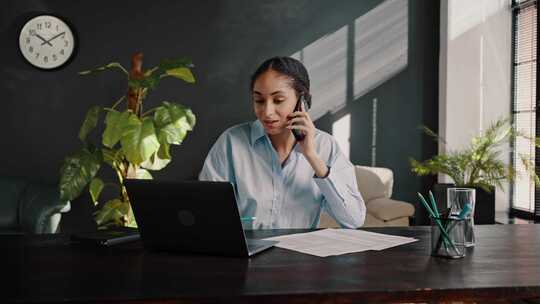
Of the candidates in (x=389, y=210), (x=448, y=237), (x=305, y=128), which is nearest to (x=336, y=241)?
(x=448, y=237)

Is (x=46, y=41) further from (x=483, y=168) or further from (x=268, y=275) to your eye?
(x=268, y=275)

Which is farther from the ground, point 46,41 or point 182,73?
point 46,41

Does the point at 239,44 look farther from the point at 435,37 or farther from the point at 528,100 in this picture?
the point at 528,100

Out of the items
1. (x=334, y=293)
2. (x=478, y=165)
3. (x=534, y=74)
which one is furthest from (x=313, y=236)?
(x=534, y=74)

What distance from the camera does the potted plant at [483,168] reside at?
15.3ft

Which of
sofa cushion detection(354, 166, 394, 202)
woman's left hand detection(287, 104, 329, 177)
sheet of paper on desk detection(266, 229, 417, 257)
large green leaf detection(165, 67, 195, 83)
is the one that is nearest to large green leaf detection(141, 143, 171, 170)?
large green leaf detection(165, 67, 195, 83)

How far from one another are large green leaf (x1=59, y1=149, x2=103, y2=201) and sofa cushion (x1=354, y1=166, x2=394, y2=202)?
2160 millimetres

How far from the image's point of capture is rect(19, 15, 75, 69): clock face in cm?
526

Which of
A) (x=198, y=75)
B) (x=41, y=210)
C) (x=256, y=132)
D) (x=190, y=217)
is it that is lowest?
(x=41, y=210)

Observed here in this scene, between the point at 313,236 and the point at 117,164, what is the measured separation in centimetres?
265

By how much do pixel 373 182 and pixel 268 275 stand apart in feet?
13.1

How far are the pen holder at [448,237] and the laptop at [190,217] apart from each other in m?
0.44

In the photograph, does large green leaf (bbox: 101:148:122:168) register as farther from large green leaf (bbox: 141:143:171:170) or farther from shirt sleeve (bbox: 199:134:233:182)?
shirt sleeve (bbox: 199:134:233:182)

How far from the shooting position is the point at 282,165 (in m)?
2.42
